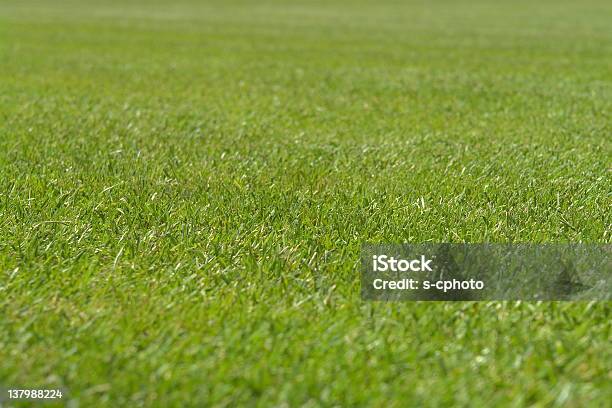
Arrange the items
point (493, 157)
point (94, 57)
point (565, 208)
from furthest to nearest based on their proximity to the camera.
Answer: point (94, 57) < point (493, 157) < point (565, 208)

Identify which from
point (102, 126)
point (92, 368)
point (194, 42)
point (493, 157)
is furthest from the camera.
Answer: point (194, 42)

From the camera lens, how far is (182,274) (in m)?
3.20

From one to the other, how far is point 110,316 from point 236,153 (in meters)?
2.89

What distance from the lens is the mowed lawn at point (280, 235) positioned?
7.77ft

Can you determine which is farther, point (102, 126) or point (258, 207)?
point (102, 126)

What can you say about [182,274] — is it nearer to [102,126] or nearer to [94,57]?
[102,126]

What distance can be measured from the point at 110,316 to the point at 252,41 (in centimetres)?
1628

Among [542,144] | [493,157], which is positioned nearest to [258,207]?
[493,157]

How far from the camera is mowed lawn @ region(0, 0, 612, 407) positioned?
237cm

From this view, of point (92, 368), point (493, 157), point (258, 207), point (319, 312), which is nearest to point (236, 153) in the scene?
point (258, 207)

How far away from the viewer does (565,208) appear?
4059 millimetres

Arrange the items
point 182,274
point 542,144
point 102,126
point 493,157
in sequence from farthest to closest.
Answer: point 102,126
point 542,144
point 493,157
point 182,274

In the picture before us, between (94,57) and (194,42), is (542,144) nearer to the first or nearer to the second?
(94,57)

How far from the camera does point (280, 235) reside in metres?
3.63
